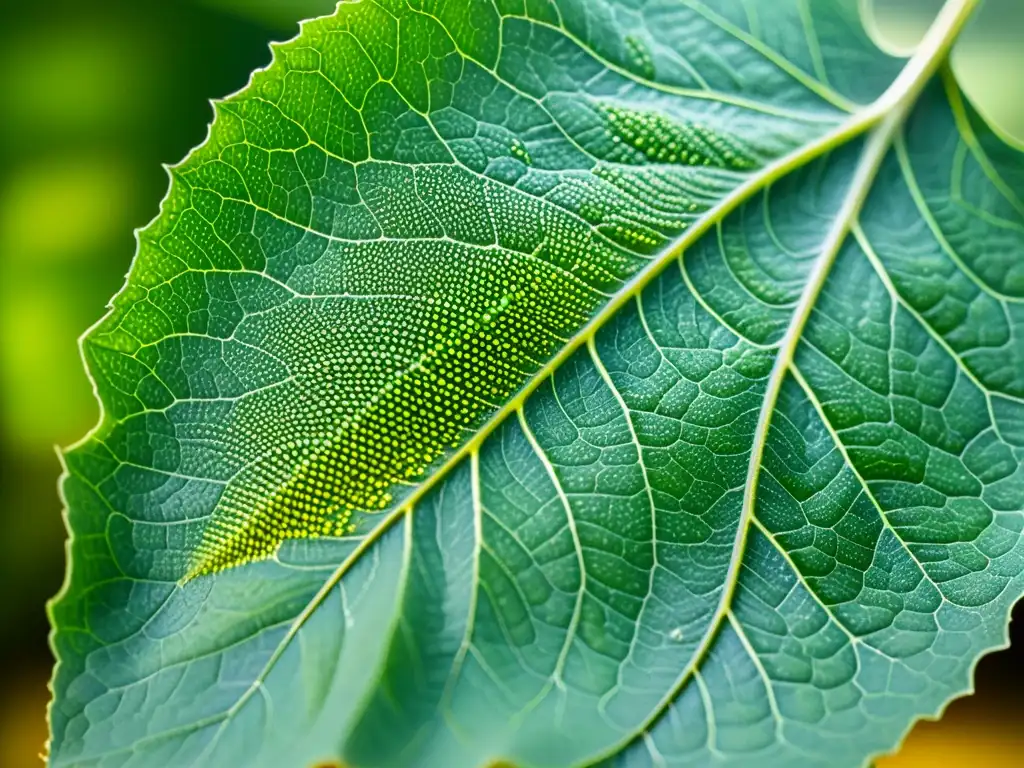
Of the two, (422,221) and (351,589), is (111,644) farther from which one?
(422,221)

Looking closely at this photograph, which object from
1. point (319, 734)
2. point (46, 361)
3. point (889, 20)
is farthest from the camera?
point (46, 361)

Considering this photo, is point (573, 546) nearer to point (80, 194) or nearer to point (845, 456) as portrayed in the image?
point (845, 456)

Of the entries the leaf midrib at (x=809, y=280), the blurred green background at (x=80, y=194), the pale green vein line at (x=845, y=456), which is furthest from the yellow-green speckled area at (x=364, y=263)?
the blurred green background at (x=80, y=194)

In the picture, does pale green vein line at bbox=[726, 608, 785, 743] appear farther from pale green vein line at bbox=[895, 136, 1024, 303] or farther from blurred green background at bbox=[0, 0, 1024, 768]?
blurred green background at bbox=[0, 0, 1024, 768]

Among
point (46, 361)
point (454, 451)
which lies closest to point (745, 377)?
point (454, 451)

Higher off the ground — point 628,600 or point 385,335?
point 385,335

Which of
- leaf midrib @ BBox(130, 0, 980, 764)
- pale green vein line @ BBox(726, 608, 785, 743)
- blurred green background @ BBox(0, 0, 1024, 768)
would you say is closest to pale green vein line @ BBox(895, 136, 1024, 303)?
leaf midrib @ BBox(130, 0, 980, 764)
